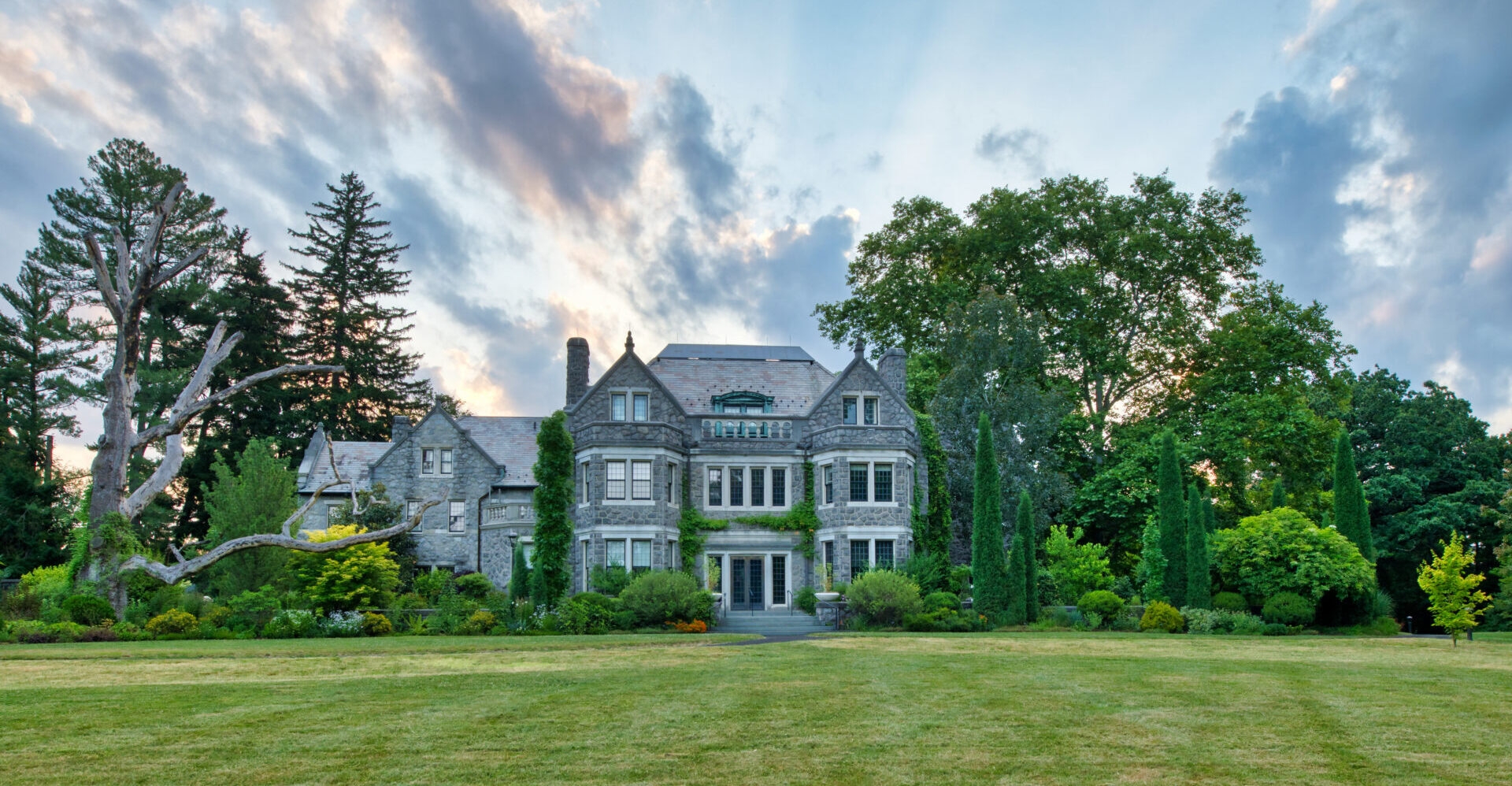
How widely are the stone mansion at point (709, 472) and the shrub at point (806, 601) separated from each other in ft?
5.60

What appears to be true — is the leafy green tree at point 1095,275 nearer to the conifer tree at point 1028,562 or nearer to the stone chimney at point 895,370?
the stone chimney at point 895,370

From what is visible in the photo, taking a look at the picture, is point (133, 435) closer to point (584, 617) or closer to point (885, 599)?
point (584, 617)

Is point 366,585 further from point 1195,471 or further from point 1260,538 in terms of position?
point 1195,471

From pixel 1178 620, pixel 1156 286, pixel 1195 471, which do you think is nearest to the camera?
pixel 1178 620

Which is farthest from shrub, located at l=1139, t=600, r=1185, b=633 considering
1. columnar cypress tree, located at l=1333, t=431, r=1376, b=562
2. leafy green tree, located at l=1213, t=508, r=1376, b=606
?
columnar cypress tree, located at l=1333, t=431, r=1376, b=562

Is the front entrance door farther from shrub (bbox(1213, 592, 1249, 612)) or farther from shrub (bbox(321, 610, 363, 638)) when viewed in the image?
shrub (bbox(1213, 592, 1249, 612))

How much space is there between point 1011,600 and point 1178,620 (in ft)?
14.8

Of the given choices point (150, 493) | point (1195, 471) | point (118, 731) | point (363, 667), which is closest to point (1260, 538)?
point (1195, 471)

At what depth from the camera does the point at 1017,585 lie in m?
29.4

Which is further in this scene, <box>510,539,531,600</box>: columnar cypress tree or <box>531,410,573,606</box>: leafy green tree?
<box>510,539,531,600</box>: columnar cypress tree

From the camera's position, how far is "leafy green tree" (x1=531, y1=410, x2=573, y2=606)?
27.9m

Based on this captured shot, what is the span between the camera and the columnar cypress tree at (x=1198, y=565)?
94.6 ft

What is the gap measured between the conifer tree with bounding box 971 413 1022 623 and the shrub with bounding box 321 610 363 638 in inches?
654

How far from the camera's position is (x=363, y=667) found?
16.6 m
